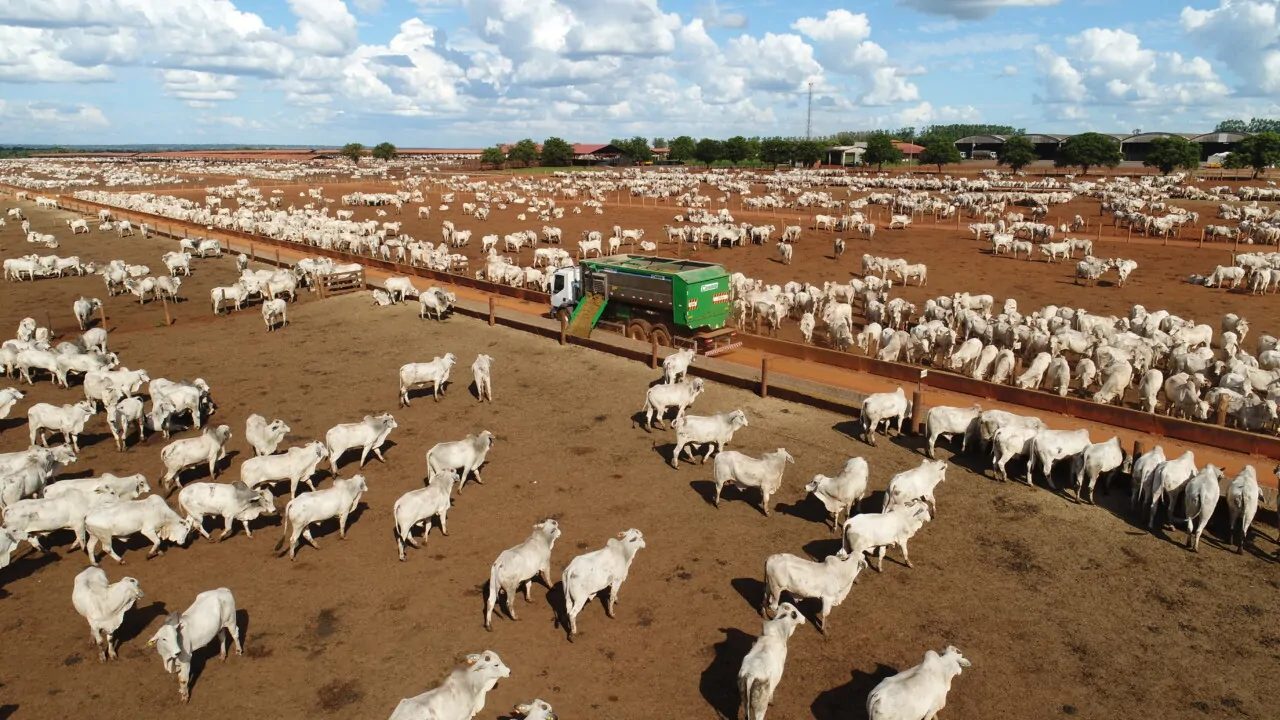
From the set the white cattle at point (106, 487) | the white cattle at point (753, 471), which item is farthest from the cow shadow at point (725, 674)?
the white cattle at point (106, 487)

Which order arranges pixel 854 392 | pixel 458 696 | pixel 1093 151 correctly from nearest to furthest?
pixel 458 696 → pixel 854 392 → pixel 1093 151

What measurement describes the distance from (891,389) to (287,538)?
16286 mm

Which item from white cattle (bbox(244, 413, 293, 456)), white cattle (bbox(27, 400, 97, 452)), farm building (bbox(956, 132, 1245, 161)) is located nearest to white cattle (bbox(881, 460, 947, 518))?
white cattle (bbox(244, 413, 293, 456))

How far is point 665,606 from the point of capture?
38.5ft

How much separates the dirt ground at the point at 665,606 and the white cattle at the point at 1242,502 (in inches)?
13.7

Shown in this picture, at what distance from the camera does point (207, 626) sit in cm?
993

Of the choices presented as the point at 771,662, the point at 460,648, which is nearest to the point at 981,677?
the point at 771,662

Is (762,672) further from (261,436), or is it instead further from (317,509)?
(261,436)

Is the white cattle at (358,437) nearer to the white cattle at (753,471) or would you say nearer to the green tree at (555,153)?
the white cattle at (753,471)

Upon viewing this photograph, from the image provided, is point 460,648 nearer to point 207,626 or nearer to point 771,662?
point 207,626

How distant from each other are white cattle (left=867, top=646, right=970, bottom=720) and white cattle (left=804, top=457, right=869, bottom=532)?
4733mm

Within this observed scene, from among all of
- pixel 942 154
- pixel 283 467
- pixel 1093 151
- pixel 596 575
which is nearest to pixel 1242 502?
pixel 596 575

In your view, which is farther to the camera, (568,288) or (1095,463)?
(568,288)

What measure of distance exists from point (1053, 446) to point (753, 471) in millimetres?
6423
